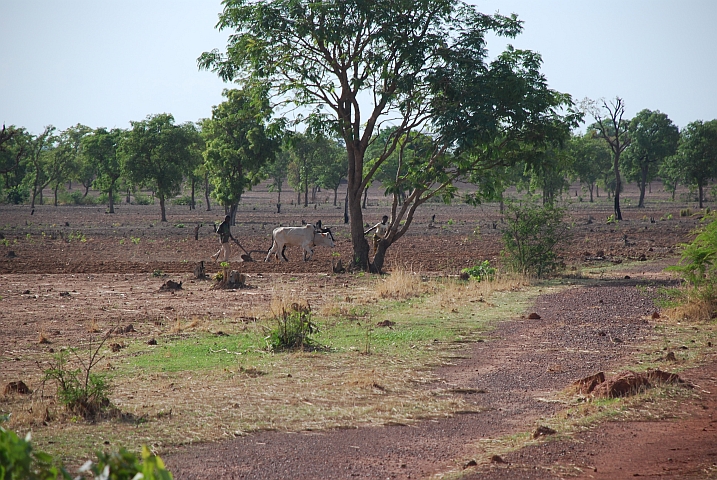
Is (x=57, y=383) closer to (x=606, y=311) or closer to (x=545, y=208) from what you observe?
(x=606, y=311)

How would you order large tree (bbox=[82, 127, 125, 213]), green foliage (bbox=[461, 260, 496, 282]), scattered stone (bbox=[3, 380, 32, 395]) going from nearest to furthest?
scattered stone (bbox=[3, 380, 32, 395]), green foliage (bbox=[461, 260, 496, 282]), large tree (bbox=[82, 127, 125, 213])

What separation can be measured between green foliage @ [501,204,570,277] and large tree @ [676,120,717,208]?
52924 millimetres

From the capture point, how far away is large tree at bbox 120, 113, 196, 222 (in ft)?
186

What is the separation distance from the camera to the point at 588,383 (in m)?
8.43

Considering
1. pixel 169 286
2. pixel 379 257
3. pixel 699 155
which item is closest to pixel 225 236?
pixel 379 257

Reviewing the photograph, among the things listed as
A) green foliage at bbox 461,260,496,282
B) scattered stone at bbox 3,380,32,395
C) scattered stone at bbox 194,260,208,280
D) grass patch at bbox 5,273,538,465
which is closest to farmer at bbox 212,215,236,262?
scattered stone at bbox 194,260,208,280

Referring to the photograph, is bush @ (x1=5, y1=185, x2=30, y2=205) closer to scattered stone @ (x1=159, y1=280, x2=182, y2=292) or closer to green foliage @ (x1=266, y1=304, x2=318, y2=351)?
scattered stone @ (x1=159, y1=280, x2=182, y2=292)

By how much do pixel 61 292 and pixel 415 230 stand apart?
28.3 metres

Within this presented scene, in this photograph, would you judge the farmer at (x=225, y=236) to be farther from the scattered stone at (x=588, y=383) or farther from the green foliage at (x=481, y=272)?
the scattered stone at (x=588, y=383)

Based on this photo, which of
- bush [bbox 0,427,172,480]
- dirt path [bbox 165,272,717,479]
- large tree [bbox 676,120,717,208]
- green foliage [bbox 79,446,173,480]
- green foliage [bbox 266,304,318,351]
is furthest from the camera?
large tree [bbox 676,120,717,208]

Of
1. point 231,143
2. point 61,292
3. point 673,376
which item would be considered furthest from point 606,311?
point 231,143

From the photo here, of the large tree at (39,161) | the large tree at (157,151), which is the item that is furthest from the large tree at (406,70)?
the large tree at (39,161)

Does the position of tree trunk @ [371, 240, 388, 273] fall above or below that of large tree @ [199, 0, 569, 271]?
below

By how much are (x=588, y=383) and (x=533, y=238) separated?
1232 cm
